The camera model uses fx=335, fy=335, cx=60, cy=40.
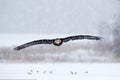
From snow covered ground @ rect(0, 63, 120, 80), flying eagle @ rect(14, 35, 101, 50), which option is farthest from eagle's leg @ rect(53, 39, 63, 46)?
snow covered ground @ rect(0, 63, 120, 80)

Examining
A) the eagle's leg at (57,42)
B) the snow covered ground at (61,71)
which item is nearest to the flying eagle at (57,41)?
the eagle's leg at (57,42)

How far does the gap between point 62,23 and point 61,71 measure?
0.47m

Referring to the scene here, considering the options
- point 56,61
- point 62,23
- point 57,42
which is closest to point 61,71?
point 56,61

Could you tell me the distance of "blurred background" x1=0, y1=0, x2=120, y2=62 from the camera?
128 inches

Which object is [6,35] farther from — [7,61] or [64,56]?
[64,56]

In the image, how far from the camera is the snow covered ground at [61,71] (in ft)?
10.4

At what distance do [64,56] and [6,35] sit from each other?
601 mm

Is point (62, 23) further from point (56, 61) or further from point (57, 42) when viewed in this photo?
point (56, 61)

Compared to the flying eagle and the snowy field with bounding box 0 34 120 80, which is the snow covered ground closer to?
the snowy field with bounding box 0 34 120 80

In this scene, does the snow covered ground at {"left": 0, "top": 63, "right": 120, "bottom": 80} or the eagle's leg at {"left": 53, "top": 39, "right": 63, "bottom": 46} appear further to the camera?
the eagle's leg at {"left": 53, "top": 39, "right": 63, "bottom": 46}

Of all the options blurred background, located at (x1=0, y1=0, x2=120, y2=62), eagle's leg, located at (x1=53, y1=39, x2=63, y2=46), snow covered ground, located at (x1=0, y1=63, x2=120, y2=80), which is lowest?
snow covered ground, located at (x1=0, y1=63, x2=120, y2=80)

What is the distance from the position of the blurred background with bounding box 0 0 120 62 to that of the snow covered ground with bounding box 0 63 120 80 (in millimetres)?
99

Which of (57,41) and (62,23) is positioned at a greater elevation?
(62,23)

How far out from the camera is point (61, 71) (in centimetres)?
319
